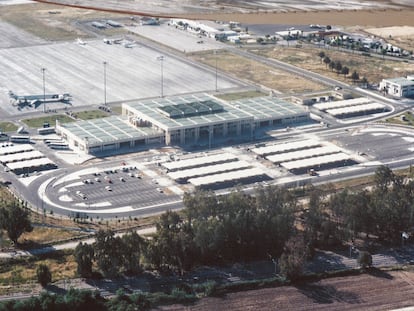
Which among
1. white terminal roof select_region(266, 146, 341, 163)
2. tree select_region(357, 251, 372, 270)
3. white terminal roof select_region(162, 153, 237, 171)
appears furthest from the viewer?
white terminal roof select_region(266, 146, 341, 163)

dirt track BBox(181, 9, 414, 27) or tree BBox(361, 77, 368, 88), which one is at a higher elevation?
dirt track BBox(181, 9, 414, 27)

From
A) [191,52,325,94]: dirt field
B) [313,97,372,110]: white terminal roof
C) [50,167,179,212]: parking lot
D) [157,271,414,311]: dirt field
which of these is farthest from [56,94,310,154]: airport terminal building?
[157,271,414,311]: dirt field

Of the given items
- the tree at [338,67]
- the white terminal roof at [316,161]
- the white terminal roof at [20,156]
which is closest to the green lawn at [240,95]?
the tree at [338,67]

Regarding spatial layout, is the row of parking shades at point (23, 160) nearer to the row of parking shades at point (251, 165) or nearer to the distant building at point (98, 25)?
the row of parking shades at point (251, 165)

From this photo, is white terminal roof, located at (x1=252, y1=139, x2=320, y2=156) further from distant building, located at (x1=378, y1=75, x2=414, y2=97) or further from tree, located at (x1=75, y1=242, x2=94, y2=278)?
tree, located at (x1=75, y1=242, x2=94, y2=278)

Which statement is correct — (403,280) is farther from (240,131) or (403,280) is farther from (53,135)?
(53,135)

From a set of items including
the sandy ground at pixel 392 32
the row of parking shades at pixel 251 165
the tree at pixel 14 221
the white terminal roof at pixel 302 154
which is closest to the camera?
the tree at pixel 14 221

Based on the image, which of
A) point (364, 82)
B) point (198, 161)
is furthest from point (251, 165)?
point (364, 82)

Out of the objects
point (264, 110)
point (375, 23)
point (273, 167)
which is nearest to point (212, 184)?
point (273, 167)
